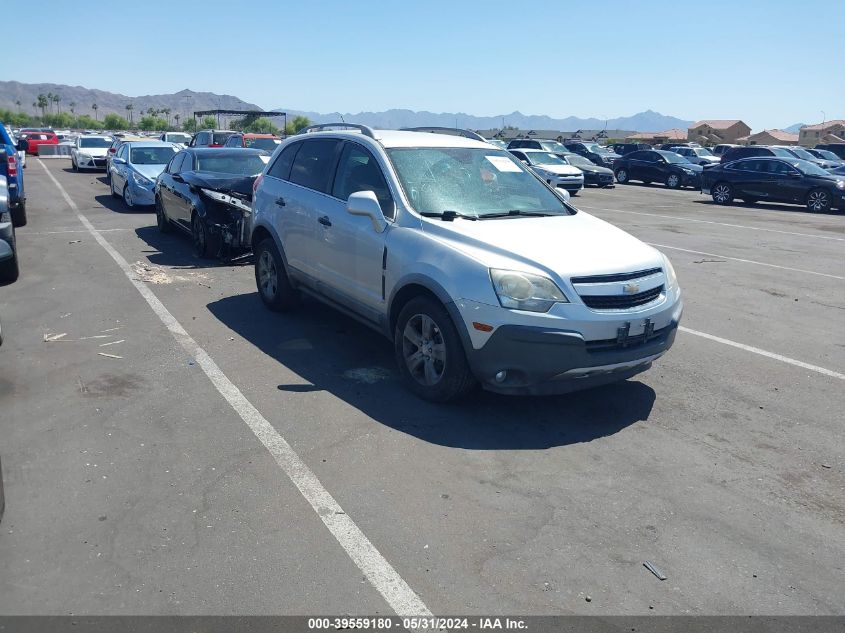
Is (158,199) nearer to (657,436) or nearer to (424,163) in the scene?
(424,163)

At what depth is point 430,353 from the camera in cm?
535

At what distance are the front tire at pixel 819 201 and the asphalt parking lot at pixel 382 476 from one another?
15.6 metres

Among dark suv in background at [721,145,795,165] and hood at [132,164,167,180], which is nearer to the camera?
hood at [132,164,167,180]

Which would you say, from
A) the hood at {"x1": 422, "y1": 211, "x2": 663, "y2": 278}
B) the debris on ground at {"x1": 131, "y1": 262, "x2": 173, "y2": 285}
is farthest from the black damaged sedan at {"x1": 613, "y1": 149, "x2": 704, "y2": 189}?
the hood at {"x1": 422, "y1": 211, "x2": 663, "y2": 278}

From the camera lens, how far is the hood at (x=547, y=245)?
492cm

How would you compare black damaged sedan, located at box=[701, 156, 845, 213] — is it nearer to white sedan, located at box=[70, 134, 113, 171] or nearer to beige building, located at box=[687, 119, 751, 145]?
white sedan, located at box=[70, 134, 113, 171]

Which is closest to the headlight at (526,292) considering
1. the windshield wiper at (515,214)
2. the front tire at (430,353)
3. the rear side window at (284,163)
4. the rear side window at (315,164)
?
the front tire at (430,353)

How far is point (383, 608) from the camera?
10.4ft

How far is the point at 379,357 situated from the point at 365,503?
256 centimetres

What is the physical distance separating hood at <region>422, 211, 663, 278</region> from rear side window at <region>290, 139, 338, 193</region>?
1.62 meters

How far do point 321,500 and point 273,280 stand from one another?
410 cm

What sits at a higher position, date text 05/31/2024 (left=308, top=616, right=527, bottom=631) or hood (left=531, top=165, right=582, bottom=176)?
hood (left=531, top=165, right=582, bottom=176)

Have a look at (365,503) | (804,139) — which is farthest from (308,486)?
(804,139)

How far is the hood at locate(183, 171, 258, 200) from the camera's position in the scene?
10211 mm
